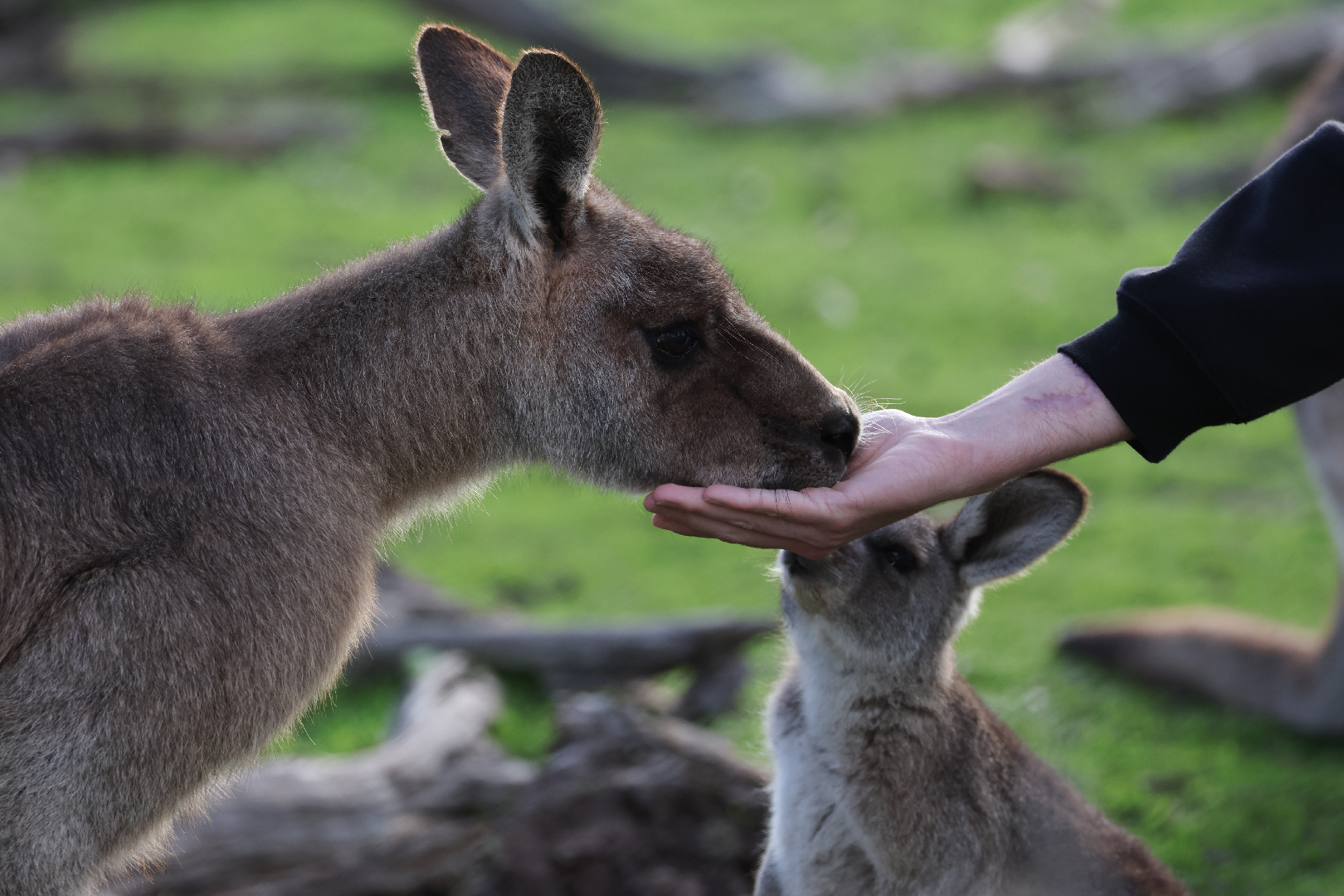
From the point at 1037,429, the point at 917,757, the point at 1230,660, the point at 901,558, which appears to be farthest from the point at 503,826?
Result: the point at 1230,660

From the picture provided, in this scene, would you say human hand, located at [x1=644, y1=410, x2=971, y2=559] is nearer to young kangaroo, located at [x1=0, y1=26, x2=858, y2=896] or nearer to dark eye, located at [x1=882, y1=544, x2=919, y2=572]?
young kangaroo, located at [x1=0, y1=26, x2=858, y2=896]

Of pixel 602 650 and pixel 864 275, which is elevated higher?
pixel 602 650

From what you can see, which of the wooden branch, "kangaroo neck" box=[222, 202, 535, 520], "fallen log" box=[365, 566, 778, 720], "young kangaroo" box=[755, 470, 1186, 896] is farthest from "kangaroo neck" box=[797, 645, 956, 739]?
"fallen log" box=[365, 566, 778, 720]

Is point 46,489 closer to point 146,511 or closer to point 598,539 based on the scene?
point 146,511

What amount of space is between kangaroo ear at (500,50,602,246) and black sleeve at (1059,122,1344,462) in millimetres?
1417

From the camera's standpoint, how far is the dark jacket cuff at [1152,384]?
10.8 ft

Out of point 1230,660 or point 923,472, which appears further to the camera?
point 1230,660

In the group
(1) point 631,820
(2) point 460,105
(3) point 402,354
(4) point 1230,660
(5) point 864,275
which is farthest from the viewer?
(5) point 864,275

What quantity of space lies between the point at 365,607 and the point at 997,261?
8.62m

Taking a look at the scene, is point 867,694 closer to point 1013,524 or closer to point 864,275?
point 1013,524

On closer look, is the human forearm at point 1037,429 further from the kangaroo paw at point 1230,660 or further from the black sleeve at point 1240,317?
the kangaroo paw at point 1230,660

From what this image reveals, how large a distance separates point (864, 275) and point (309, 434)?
8075mm

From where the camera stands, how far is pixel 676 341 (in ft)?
11.3

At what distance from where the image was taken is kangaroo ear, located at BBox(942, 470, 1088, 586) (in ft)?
12.6
